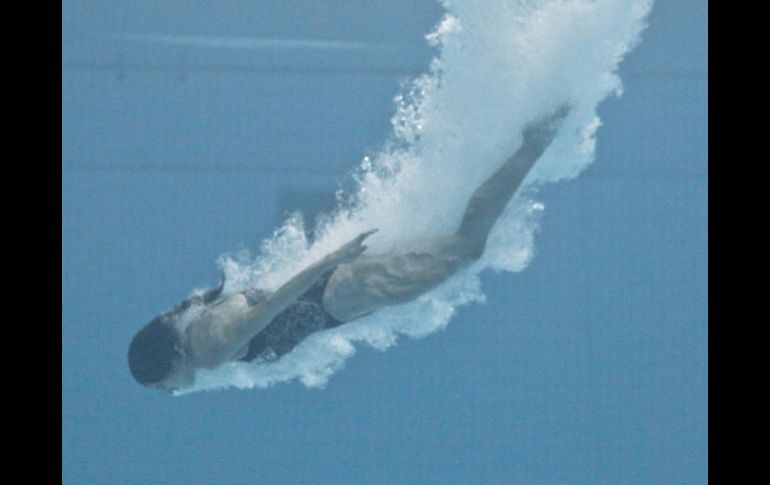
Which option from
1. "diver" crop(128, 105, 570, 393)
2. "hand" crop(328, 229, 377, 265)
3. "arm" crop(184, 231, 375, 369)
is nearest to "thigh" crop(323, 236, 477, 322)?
"diver" crop(128, 105, 570, 393)

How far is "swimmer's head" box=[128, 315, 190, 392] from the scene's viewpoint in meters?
3.27

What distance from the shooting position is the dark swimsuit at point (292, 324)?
3402 mm

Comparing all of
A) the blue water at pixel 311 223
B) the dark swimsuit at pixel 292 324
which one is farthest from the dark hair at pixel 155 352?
the blue water at pixel 311 223

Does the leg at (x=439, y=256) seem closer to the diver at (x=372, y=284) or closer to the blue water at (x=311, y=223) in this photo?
the diver at (x=372, y=284)

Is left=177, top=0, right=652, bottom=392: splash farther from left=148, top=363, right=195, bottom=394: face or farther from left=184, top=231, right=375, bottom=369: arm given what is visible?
left=184, top=231, right=375, bottom=369: arm

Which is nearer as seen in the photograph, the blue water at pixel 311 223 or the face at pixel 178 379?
the face at pixel 178 379

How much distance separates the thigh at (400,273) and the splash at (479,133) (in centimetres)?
20

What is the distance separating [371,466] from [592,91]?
16.1 feet

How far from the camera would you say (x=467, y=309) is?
738cm

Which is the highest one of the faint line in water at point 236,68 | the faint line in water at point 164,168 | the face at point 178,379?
the faint line in water at point 236,68

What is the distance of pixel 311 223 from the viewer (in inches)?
249

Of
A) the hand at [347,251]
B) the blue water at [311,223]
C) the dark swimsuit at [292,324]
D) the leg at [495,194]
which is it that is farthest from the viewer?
the blue water at [311,223]

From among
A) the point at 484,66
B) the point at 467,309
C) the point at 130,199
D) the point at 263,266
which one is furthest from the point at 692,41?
the point at 130,199

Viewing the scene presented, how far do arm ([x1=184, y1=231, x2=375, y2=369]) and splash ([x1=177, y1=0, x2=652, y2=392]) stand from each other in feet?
1.05
